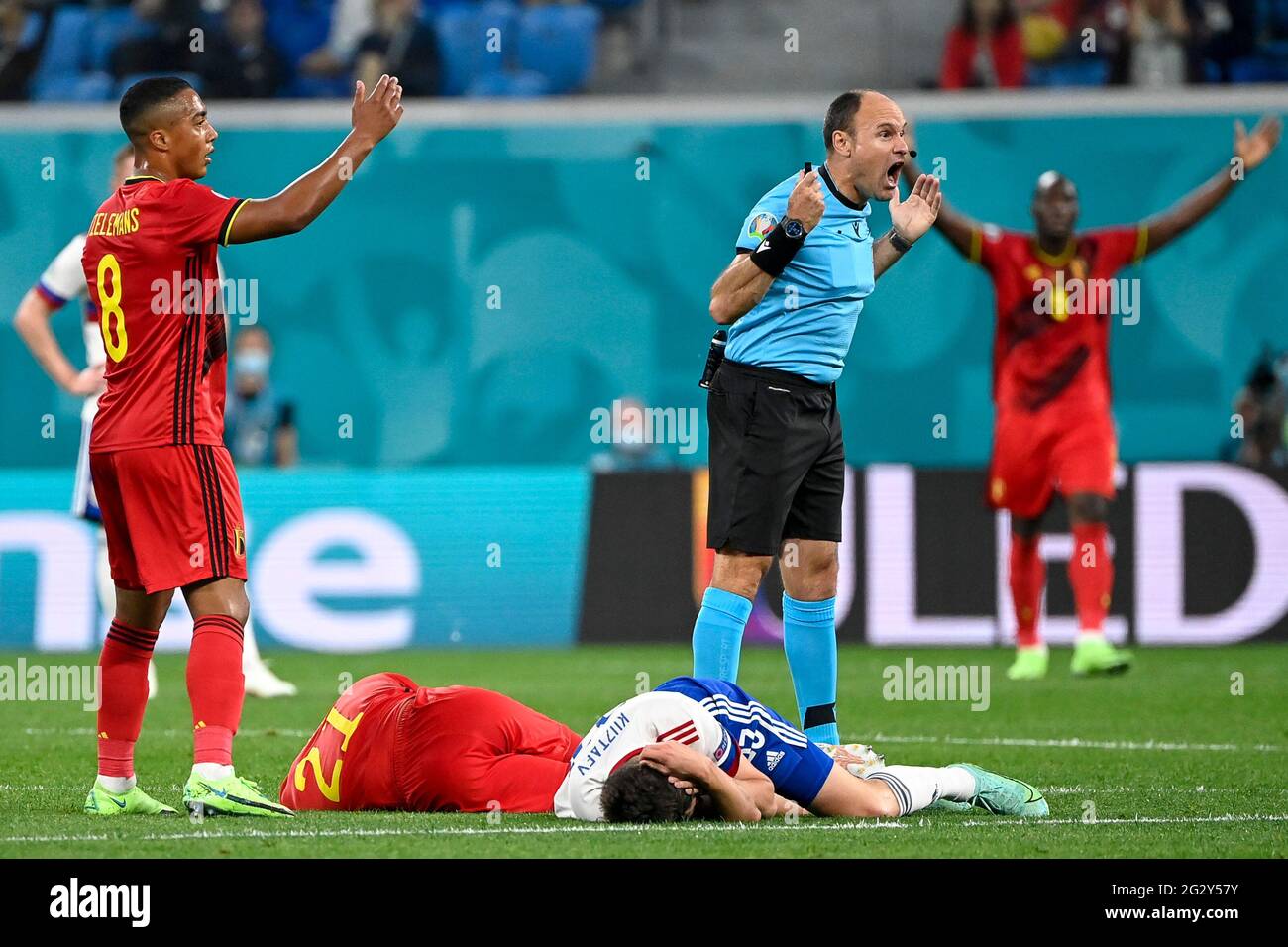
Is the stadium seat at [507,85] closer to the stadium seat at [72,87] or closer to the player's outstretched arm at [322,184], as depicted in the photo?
the stadium seat at [72,87]

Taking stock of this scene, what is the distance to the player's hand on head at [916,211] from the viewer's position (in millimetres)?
7129

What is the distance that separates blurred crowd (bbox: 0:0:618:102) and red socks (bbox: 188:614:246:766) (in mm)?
11633

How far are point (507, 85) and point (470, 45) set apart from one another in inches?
18.9

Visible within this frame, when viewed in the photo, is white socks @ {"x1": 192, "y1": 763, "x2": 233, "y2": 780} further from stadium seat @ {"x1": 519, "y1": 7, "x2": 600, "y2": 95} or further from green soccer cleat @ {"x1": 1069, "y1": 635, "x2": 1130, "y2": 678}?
stadium seat @ {"x1": 519, "y1": 7, "x2": 600, "y2": 95}

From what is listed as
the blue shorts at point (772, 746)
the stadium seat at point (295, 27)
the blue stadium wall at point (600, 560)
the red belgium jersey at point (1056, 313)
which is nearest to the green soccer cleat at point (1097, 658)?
the red belgium jersey at point (1056, 313)

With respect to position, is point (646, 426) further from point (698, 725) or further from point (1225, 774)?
point (698, 725)

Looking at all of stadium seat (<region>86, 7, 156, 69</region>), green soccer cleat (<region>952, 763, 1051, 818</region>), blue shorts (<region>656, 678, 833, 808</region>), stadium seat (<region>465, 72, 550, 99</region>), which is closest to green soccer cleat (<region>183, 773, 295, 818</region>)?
blue shorts (<region>656, 678, 833, 808</region>)

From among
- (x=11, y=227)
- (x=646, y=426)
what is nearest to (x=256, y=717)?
(x=646, y=426)

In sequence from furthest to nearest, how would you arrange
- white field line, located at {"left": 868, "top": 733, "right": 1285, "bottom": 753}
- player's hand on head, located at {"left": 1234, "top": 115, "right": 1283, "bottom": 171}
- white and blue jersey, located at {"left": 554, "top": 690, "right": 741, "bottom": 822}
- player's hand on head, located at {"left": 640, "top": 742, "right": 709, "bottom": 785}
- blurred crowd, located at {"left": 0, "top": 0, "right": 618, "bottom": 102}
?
blurred crowd, located at {"left": 0, "top": 0, "right": 618, "bottom": 102}, player's hand on head, located at {"left": 1234, "top": 115, "right": 1283, "bottom": 171}, white field line, located at {"left": 868, "top": 733, "right": 1285, "bottom": 753}, white and blue jersey, located at {"left": 554, "top": 690, "right": 741, "bottom": 822}, player's hand on head, located at {"left": 640, "top": 742, "right": 709, "bottom": 785}

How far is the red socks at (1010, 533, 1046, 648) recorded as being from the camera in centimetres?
1126

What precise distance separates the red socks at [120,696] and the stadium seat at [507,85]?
461 inches

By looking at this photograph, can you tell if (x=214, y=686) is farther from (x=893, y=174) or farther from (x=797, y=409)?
(x=893, y=174)

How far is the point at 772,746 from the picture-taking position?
18.4ft

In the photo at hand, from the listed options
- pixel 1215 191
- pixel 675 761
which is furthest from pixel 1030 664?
pixel 675 761
